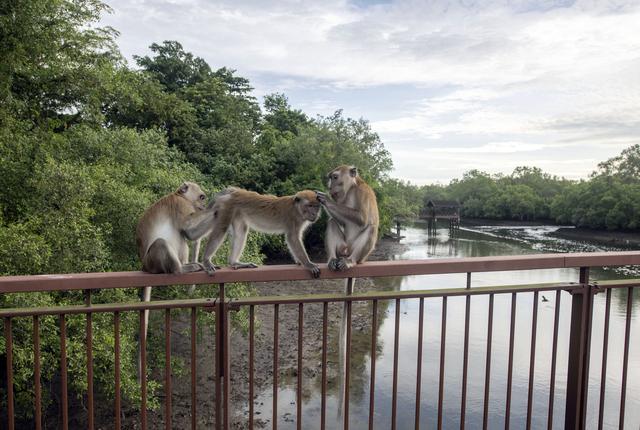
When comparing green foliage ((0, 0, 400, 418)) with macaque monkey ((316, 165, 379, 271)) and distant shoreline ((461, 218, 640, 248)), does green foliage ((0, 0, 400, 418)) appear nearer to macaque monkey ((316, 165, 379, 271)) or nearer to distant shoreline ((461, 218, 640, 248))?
macaque monkey ((316, 165, 379, 271))

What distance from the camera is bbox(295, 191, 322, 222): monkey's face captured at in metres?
3.46

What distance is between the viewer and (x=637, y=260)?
8.23ft

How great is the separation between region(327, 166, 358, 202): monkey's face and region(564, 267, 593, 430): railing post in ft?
5.73

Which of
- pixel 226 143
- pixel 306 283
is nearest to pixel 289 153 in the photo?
pixel 226 143

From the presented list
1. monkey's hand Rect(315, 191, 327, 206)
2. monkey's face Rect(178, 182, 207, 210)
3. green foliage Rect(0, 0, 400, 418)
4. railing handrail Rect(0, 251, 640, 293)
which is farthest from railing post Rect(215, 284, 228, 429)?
green foliage Rect(0, 0, 400, 418)

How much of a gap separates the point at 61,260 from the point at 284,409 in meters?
5.40

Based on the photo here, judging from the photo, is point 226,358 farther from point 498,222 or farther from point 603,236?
point 498,222

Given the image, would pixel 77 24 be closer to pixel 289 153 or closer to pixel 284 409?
pixel 284 409

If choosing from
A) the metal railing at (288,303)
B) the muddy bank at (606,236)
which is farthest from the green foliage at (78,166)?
the muddy bank at (606,236)

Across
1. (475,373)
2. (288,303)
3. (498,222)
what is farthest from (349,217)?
(498,222)

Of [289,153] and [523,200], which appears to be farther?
[523,200]

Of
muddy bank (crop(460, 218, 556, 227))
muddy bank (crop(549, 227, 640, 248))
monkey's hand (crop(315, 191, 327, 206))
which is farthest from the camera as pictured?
muddy bank (crop(460, 218, 556, 227))

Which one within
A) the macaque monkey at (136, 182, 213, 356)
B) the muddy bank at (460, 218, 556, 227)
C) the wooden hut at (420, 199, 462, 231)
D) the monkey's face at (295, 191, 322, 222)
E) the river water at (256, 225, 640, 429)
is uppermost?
the monkey's face at (295, 191, 322, 222)

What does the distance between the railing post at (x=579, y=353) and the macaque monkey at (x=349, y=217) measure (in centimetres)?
144
